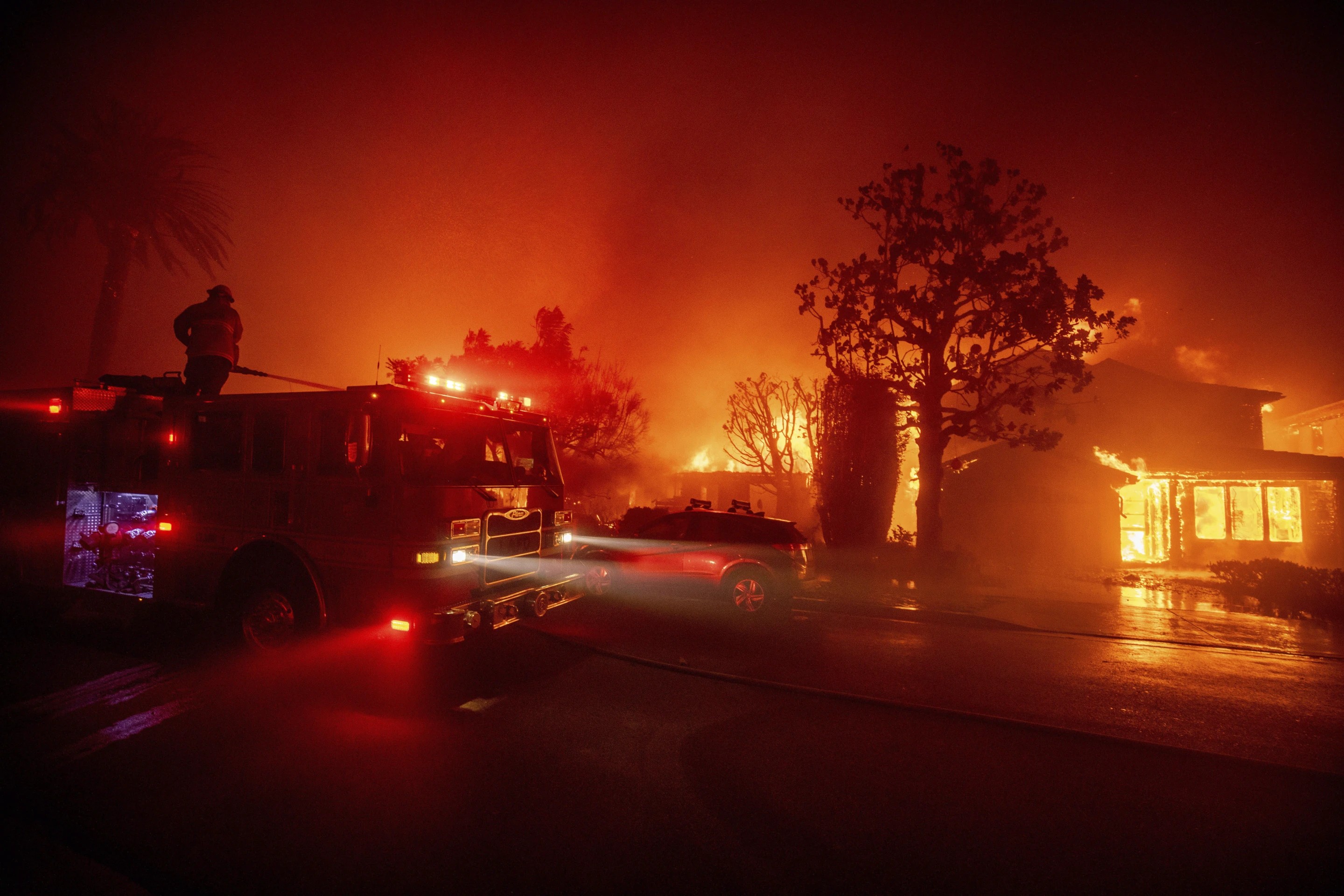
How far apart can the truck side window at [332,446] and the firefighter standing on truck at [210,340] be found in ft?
8.39

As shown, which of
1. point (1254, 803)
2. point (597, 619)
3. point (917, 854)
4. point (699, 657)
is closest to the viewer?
point (917, 854)

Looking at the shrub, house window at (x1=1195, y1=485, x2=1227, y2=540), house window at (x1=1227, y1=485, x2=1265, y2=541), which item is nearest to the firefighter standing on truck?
the shrub

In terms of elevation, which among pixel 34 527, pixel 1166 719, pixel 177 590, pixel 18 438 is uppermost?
pixel 18 438

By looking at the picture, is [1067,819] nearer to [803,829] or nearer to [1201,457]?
[803,829]

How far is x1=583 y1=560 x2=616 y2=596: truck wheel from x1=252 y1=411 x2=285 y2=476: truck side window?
4723 millimetres

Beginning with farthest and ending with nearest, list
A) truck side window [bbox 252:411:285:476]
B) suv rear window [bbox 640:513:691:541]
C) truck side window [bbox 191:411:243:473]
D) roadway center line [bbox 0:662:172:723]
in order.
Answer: suv rear window [bbox 640:513:691:541], truck side window [bbox 191:411:243:473], truck side window [bbox 252:411:285:476], roadway center line [bbox 0:662:172:723]

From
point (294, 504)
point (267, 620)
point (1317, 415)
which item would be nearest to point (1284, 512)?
point (294, 504)

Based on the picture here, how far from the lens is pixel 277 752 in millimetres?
4434

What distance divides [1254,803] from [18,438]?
491 inches

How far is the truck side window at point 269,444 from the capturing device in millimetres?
5930

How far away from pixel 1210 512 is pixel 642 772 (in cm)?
2428

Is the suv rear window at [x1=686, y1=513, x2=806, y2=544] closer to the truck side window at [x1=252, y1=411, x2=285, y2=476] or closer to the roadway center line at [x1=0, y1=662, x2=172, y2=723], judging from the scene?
the truck side window at [x1=252, y1=411, x2=285, y2=476]

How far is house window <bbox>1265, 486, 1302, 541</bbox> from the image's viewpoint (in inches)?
796

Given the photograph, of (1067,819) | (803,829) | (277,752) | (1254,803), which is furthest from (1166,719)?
(277,752)
